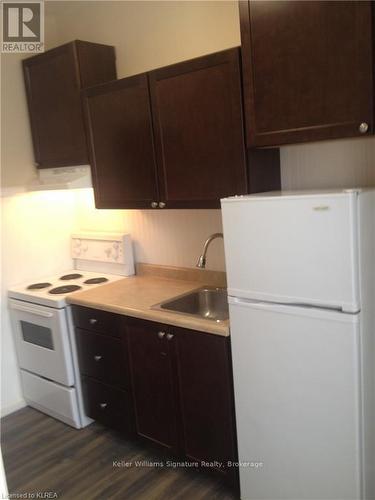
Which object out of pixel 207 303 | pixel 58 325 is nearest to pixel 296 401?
pixel 207 303

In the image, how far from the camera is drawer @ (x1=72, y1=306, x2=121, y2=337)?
2.47m

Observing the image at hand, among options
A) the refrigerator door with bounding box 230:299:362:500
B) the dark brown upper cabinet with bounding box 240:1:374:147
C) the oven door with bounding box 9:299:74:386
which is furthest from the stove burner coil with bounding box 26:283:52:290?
the dark brown upper cabinet with bounding box 240:1:374:147

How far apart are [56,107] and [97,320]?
140 centimetres

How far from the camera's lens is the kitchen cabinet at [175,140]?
2025 mm

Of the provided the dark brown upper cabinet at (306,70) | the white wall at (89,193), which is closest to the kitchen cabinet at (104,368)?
the white wall at (89,193)

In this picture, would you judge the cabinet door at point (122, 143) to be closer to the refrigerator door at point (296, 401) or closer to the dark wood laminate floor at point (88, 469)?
the refrigerator door at point (296, 401)

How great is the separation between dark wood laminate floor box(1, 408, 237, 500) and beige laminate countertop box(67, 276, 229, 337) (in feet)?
2.80

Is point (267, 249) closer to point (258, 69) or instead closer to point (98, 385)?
point (258, 69)

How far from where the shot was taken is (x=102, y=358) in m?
2.62

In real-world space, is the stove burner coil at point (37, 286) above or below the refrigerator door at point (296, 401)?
above

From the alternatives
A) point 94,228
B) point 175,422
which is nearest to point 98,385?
point 175,422

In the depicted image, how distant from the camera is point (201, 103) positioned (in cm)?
211

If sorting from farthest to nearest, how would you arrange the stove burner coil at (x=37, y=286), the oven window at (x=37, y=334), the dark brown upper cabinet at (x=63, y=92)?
the stove burner coil at (x=37, y=286)
the oven window at (x=37, y=334)
the dark brown upper cabinet at (x=63, y=92)

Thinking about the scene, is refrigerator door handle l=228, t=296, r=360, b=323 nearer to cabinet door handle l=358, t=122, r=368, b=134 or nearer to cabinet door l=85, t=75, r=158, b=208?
cabinet door handle l=358, t=122, r=368, b=134
